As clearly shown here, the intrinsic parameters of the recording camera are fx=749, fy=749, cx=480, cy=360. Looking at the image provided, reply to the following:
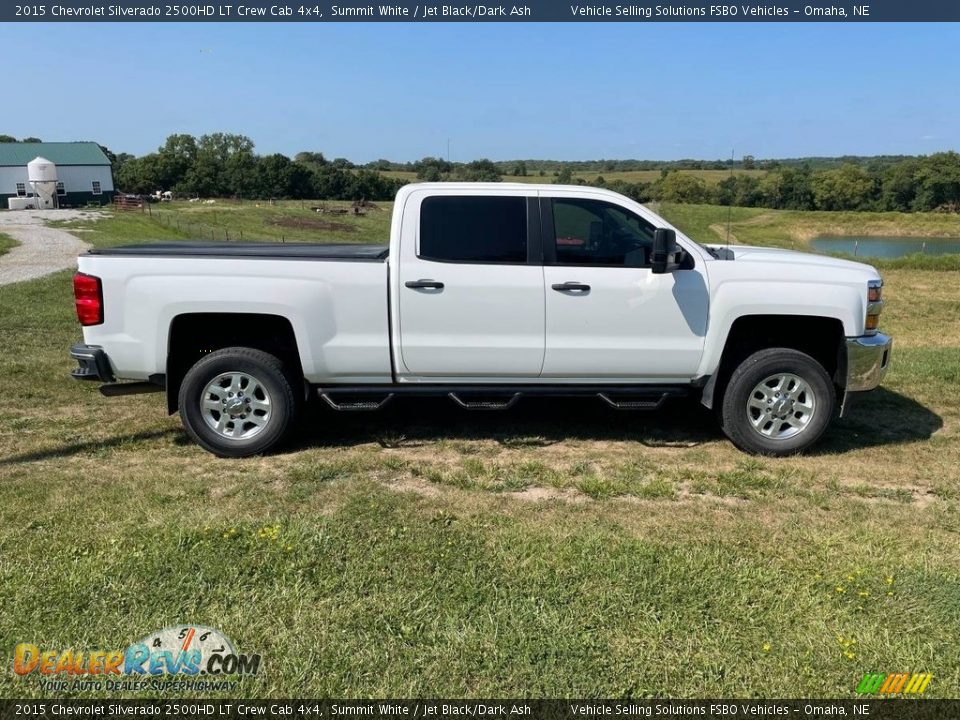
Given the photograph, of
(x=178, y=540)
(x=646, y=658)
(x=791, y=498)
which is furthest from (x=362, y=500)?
(x=791, y=498)

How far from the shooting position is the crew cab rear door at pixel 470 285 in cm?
517

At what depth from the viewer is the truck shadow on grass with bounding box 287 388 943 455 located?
228 inches

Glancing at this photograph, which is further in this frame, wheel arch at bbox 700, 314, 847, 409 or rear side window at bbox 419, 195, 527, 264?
wheel arch at bbox 700, 314, 847, 409

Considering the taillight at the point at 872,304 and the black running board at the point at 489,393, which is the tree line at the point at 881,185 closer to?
the taillight at the point at 872,304

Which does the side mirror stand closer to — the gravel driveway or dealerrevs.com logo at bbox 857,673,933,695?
dealerrevs.com logo at bbox 857,673,933,695

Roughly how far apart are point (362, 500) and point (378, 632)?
54.4 inches

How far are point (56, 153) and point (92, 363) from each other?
3103 inches

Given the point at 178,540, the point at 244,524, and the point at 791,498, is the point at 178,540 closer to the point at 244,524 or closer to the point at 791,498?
the point at 244,524

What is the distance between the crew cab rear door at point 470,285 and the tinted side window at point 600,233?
0.20m

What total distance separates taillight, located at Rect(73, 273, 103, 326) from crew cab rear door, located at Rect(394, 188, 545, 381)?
2026 mm

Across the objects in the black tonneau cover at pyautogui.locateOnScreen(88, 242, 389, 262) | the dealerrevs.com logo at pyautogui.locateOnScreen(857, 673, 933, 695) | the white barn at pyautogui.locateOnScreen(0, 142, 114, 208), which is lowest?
the dealerrevs.com logo at pyautogui.locateOnScreen(857, 673, 933, 695)

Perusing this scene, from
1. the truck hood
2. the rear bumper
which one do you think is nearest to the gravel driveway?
the rear bumper

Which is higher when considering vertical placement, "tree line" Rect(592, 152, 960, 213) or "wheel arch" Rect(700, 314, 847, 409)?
"tree line" Rect(592, 152, 960, 213)

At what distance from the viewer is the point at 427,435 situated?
5.86 metres
